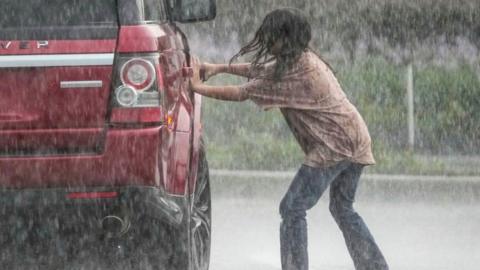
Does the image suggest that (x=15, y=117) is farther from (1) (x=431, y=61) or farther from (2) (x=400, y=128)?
(1) (x=431, y=61)

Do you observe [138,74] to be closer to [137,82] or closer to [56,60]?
[137,82]

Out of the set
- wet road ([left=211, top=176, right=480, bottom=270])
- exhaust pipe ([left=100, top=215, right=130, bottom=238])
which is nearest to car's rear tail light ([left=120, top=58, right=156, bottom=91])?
exhaust pipe ([left=100, top=215, right=130, bottom=238])

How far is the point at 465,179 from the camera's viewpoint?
11.0 m

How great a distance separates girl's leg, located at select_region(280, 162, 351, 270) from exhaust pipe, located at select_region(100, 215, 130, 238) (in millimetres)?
1528

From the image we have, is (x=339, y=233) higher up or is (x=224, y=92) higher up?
(x=224, y=92)

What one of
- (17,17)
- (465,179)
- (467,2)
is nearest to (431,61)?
(467,2)

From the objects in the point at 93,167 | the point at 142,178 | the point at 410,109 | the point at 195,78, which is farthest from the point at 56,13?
the point at 410,109

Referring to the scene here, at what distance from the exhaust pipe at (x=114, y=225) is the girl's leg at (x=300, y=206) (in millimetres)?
1528

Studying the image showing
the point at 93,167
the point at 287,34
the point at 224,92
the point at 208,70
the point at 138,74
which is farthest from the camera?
the point at 208,70

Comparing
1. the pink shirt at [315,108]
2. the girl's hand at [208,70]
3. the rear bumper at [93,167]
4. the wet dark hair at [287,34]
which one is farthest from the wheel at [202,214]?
the rear bumper at [93,167]

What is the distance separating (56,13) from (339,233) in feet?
14.6

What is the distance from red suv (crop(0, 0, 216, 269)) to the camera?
5242mm

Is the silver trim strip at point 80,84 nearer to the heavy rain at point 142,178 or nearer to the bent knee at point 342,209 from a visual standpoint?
the heavy rain at point 142,178

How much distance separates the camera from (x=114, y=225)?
17.3 feet
